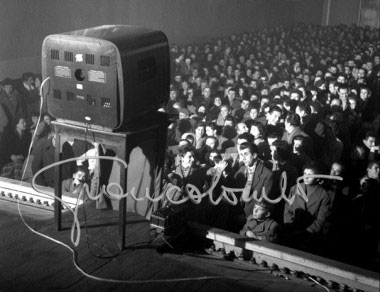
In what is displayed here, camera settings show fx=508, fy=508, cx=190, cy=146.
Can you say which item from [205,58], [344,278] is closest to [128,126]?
[344,278]

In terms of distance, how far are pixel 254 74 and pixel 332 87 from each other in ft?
9.66

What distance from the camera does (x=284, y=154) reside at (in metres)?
6.93

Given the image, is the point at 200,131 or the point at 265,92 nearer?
the point at 200,131

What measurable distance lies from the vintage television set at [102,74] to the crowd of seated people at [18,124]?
3751 millimetres

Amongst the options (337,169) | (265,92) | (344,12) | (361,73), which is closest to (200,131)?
(337,169)

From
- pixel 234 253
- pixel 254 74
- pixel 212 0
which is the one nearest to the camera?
pixel 234 253

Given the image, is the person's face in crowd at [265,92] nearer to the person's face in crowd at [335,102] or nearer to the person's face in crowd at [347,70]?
the person's face in crowd at [335,102]

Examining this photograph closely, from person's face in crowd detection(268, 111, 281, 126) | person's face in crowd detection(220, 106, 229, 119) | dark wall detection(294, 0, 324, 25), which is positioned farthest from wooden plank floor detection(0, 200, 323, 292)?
dark wall detection(294, 0, 324, 25)

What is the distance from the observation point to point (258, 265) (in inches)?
208

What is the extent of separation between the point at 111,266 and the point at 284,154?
3.01 meters

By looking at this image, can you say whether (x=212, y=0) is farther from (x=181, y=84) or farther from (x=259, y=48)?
(x=181, y=84)

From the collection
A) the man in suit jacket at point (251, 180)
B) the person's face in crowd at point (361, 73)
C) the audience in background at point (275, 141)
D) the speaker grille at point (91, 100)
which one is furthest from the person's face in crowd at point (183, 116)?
the person's face in crowd at point (361, 73)

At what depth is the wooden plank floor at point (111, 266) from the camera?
15.5 feet

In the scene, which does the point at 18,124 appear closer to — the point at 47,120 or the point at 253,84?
the point at 47,120
